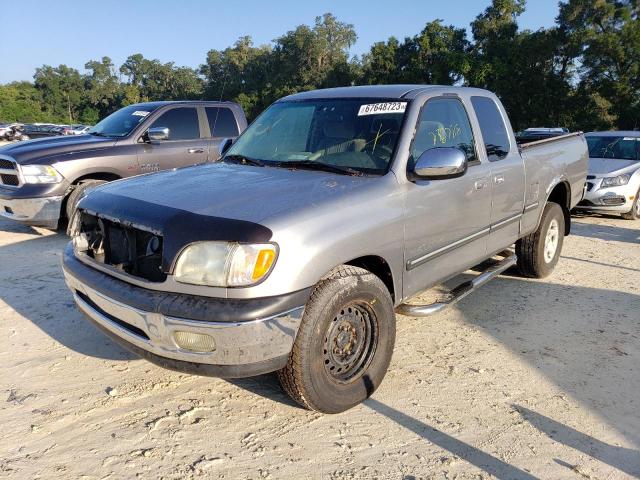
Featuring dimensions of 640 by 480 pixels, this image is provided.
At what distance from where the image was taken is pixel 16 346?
152 inches

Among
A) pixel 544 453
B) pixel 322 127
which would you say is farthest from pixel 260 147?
pixel 544 453

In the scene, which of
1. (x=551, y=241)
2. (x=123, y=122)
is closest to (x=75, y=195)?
(x=123, y=122)

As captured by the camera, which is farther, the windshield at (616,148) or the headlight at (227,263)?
the windshield at (616,148)

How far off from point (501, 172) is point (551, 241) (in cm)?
173

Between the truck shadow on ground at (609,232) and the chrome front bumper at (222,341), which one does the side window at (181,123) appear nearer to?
the chrome front bumper at (222,341)

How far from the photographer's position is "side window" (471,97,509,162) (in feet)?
14.4

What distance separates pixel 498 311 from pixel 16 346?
388cm

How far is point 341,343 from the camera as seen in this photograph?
3.06 metres

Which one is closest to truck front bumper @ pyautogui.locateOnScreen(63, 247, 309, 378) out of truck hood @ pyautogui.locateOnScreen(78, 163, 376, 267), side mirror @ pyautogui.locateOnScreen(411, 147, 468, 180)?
truck hood @ pyautogui.locateOnScreen(78, 163, 376, 267)

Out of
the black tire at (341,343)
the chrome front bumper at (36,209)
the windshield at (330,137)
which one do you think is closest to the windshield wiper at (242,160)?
the windshield at (330,137)

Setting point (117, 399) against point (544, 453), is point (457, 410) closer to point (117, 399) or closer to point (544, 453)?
point (544, 453)

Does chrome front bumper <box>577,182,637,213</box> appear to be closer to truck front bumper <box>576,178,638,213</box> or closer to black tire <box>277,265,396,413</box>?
truck front bumper <box>576,178,638,213</box>

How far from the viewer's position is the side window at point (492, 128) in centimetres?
438

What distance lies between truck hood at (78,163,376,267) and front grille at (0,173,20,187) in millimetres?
4134
